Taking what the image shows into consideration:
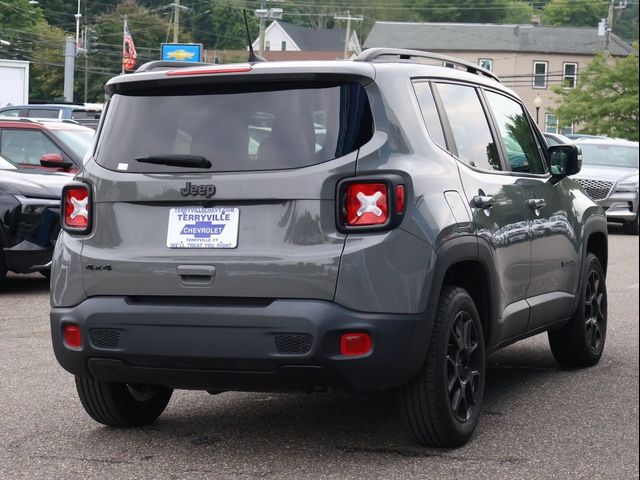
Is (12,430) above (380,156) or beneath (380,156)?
beneath

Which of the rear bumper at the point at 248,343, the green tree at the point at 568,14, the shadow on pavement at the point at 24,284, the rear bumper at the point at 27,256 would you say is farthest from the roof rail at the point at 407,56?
the green tree at the point at 568,14

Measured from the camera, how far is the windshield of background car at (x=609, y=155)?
81.7 feet

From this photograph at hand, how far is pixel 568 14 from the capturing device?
87125 millimetres

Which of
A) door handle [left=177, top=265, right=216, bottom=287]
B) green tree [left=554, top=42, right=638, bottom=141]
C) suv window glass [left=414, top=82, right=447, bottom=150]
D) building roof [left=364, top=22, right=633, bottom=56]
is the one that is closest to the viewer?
door handle [left=177, top=265, right=216, bottom=287]

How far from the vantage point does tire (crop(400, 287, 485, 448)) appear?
5496 mm

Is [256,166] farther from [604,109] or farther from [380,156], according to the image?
[604,109]

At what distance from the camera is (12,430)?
241 inches

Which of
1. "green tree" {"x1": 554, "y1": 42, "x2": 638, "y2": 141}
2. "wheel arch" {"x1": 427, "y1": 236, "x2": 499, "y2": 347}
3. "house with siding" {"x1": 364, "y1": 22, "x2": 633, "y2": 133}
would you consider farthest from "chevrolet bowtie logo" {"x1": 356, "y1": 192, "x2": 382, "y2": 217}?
"house with siding" {"x1": 364, "y1": 22, "x2": 633, "y2": 133}

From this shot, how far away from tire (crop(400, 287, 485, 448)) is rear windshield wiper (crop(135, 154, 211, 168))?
119 cm

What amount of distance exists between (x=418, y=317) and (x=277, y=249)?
647mm

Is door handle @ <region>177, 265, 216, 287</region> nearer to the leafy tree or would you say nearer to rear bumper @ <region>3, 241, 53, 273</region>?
rear bumper @ <region>3, 241, 53, 273</region>

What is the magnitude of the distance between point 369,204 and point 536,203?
6.34 ft

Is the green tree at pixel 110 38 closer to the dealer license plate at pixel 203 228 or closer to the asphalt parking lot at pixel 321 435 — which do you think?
the asphalt parking lot at pixel 321 435

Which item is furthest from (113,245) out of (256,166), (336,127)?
(336,127)
